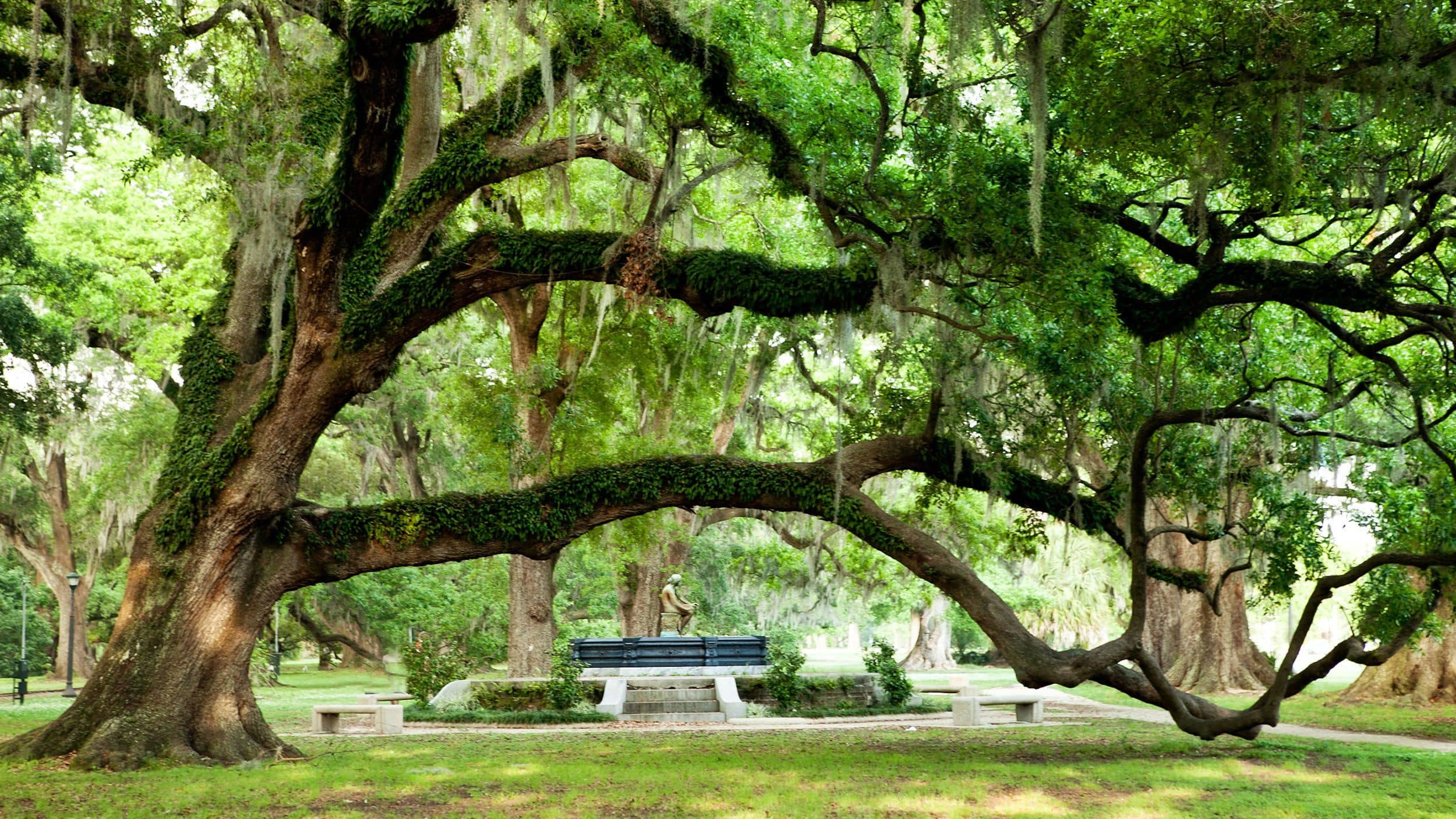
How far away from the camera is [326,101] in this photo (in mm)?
12766

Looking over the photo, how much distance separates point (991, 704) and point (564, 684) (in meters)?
5.77

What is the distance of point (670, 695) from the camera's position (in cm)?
1759

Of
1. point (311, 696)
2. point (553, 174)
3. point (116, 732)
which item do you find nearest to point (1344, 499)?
point (553, 174)

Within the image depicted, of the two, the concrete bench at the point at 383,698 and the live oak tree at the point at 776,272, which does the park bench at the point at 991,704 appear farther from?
the concrete bench at the point at 383,698

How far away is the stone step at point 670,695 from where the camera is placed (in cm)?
1752

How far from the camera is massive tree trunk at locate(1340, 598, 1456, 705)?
695 inches

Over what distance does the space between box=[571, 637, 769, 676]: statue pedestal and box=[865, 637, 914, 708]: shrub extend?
163 cm

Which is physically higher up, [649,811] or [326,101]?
[326,101]

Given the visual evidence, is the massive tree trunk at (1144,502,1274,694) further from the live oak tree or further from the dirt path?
the live oak tree

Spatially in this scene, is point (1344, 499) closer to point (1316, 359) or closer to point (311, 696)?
point (1316, 359)

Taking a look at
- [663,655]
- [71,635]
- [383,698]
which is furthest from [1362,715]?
[71,635]

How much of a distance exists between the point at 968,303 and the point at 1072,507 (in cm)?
243

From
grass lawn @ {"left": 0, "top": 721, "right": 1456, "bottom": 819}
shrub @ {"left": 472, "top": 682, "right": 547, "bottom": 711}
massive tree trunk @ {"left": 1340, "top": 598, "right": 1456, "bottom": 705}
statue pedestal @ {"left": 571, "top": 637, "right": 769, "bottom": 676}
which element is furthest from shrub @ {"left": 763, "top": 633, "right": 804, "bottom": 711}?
massive tree trunk @ {"left": 1340, "top": 598, "right": 1456, "bottom": 705}

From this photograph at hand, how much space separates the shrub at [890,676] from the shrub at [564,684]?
4.32 meters
